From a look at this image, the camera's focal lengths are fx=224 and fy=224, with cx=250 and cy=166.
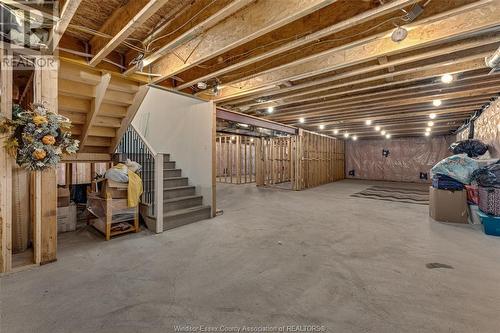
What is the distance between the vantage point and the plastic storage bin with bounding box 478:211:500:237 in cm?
330

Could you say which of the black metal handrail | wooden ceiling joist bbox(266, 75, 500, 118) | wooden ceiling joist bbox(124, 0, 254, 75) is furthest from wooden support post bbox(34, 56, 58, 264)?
wooden ceiling joist bbox(266, 75, 500, 118)

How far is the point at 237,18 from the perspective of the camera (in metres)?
2.32

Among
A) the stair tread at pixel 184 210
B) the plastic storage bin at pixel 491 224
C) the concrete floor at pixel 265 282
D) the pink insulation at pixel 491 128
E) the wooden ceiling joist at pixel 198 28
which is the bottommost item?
the concrete floor at pixel 265 282

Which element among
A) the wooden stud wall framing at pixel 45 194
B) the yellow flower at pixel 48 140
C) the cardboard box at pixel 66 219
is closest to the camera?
the yellow flower at pixel 48 140

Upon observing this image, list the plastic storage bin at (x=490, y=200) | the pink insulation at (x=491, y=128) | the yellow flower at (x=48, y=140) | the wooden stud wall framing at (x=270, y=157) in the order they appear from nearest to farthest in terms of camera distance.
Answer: the yellow flower at (x=48, y=140) → the plastic storage bin at (x=490, y=200) → the pink insulation at (x=491, y=128) → the wooden stud wall framing at (x=270, y=157)

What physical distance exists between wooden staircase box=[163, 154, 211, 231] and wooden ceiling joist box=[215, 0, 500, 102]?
2.59 m

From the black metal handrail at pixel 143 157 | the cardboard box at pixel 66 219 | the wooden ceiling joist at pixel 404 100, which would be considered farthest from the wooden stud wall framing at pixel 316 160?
the cardboard box at pixel 66 219

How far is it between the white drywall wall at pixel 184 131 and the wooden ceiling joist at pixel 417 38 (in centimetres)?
172

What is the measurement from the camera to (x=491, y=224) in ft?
11.0

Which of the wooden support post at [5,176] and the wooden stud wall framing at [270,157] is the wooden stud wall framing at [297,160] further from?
the wooden support post at [5,176]

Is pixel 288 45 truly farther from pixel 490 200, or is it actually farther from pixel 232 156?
pixel 232 156

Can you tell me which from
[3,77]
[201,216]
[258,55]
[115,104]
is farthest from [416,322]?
[115,104]

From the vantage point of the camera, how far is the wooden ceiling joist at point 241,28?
6.24ft

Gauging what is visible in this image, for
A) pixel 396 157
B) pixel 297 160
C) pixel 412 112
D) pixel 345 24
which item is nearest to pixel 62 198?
pixel 345 24
